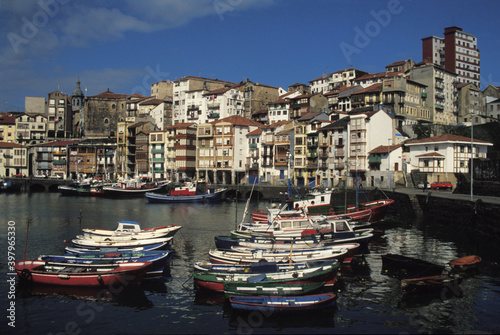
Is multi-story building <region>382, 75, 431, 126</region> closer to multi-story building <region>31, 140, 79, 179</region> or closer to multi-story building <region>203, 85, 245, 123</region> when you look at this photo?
multi-story building <region>203, 85, 245, 123</region>

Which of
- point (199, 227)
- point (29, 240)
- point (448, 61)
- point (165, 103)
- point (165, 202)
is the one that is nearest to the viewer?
point (29, 240)

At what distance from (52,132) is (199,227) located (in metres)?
128

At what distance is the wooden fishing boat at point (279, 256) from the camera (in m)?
26.6

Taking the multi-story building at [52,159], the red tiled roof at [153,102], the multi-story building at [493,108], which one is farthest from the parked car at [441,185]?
the multi-story building at [52,159]

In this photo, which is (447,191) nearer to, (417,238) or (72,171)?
(417,238)

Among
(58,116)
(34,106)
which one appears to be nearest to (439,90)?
(58,116)

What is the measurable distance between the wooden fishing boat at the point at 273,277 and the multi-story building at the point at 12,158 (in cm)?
13180

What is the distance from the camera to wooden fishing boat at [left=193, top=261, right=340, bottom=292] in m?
22.5

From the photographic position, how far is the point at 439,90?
107 m

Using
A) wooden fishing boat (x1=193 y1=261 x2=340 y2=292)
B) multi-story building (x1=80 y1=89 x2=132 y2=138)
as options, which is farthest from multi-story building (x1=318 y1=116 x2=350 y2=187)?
multi-story building (x1=80 y1=89 x2=132 y2=138)

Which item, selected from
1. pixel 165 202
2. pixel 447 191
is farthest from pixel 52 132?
pixel 447 191

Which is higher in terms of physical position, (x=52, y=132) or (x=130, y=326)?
(x=52, y=132)

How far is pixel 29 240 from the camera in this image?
40219 mm

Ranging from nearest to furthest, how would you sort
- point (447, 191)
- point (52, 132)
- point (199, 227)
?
1. point (199, 227)
2. point (447, 191)
3. point (52, 132)
